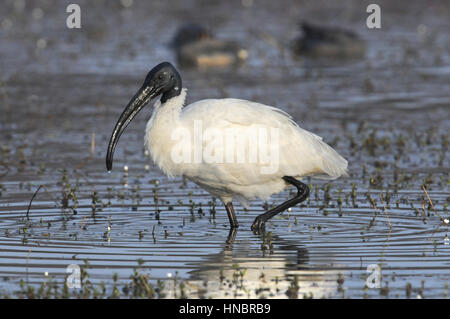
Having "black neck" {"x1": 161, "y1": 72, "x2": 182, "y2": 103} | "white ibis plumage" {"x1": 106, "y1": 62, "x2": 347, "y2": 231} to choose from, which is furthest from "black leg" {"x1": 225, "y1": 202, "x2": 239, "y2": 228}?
"black neck" {"x1": 161, "y1": 72, "x2": 182, "y2": 103}

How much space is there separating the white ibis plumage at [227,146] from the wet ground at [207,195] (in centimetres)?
46

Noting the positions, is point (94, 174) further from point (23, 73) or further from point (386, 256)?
point (23, 73)

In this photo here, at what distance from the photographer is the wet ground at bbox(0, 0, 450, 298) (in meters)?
7.46

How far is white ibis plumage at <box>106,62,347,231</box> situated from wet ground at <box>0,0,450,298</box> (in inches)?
18.2

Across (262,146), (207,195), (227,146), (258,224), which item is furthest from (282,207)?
(207,195)

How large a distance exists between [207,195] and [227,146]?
220cm

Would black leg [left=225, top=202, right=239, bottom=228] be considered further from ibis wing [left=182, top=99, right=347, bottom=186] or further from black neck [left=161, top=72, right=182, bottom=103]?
black neck [left=161, top=72, right=182, bottom=103]

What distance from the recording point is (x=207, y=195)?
10812 millimetres

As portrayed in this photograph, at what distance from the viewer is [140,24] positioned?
27.2 meters

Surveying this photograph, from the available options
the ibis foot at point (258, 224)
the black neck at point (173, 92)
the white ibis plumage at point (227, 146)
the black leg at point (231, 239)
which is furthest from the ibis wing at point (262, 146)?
the black leg at point (231, 239)

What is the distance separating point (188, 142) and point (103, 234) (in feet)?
3.76

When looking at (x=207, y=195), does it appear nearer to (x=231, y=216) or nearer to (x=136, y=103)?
(x=231, y=216)

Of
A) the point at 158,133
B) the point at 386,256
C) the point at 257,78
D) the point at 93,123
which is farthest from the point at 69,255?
the point at 257,78

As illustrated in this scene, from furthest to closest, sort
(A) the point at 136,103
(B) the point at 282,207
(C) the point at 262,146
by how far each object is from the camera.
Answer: (B) the point at 282,207
(A) the point at 136,103
(C) the point at 262,146
